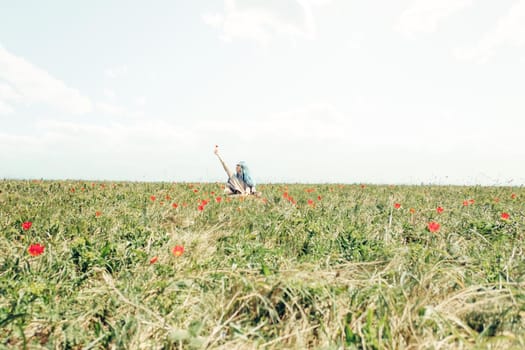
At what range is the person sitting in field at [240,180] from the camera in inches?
406

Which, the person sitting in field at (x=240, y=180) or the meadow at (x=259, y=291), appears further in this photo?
the person sitting in field at (x=240, y=180)

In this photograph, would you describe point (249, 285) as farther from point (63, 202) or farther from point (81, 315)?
→ point (63, 202)

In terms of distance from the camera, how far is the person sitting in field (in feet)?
33.8

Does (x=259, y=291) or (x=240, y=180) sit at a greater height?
(x=240, y=180)

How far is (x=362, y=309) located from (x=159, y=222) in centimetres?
380

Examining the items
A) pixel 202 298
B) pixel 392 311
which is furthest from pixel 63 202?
pixel 392 311

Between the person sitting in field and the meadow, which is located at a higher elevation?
the person sitting in field

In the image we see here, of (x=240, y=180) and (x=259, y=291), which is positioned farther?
(x=240, y=180)

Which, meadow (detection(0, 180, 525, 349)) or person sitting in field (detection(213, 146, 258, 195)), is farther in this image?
person sitting in field (detection(213, 146, 258, 195))

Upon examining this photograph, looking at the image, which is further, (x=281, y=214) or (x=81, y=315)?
(x=281, y=214)

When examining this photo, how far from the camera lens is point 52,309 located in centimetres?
244

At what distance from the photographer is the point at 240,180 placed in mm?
10672

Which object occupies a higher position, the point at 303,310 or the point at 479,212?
the point at 479,212

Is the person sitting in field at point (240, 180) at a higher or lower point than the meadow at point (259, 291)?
higher
